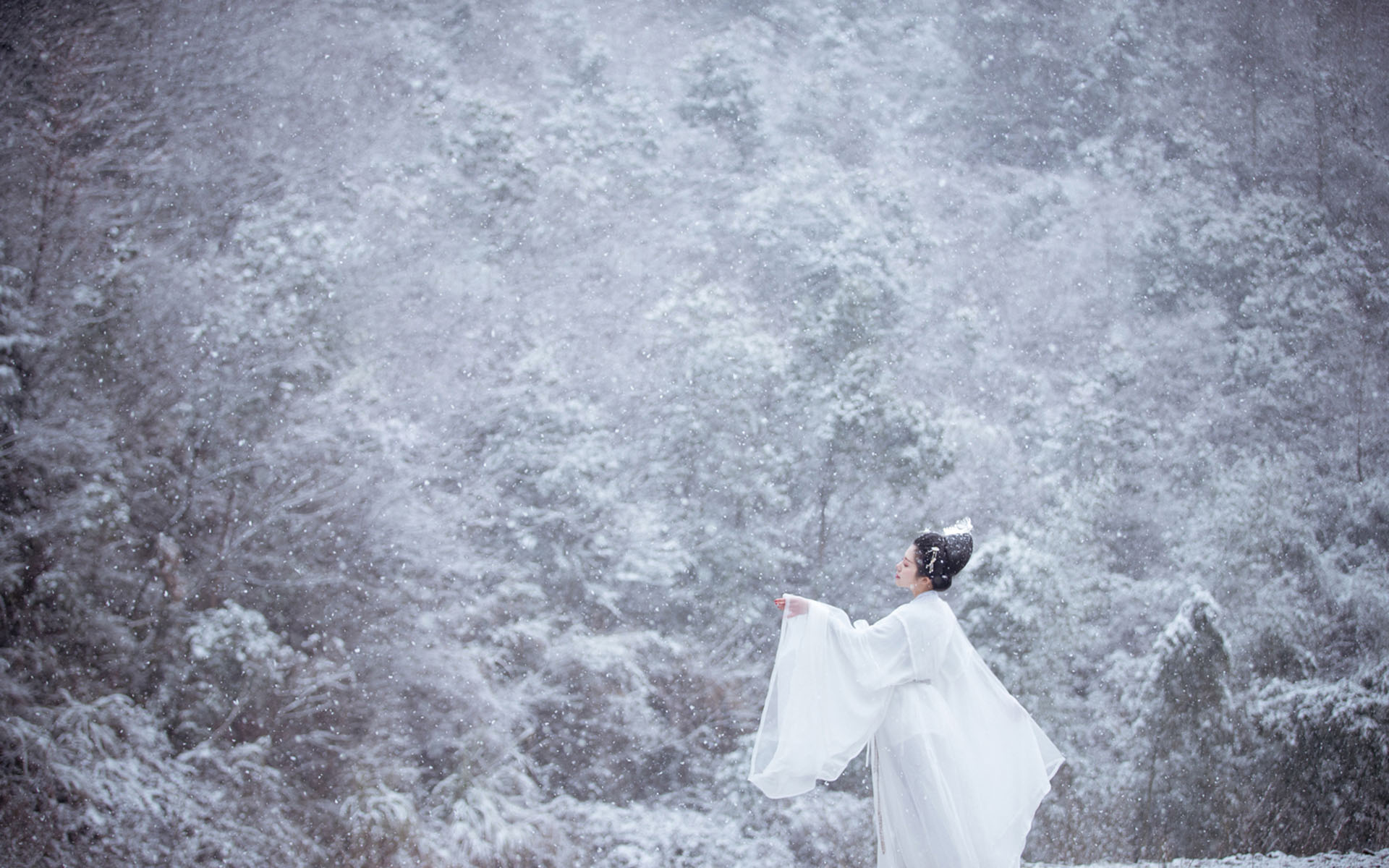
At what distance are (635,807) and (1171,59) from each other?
3.96 meters

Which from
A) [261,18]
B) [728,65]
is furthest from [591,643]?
[261,18]

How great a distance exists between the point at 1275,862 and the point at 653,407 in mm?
3124

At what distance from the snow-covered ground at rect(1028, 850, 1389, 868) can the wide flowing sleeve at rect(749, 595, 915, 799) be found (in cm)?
172

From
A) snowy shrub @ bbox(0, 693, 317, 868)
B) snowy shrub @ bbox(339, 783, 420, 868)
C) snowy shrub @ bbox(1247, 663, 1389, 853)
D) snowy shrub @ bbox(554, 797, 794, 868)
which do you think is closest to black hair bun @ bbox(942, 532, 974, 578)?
snowy shrub @ bbox(554, 797, 794, 868)

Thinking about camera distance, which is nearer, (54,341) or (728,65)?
(54,341)

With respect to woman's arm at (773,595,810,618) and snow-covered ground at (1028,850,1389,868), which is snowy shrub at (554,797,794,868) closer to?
snow-covered ground at (1028,850,1389,868)

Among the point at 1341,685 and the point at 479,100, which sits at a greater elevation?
the point at 479,100

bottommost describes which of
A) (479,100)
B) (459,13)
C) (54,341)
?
(54,341)

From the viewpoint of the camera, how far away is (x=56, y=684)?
10.3 ft

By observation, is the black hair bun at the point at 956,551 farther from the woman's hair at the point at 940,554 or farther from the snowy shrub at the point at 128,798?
the snowy shrub at the point at 128,798

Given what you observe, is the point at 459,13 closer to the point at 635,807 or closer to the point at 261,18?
the point at 261,18

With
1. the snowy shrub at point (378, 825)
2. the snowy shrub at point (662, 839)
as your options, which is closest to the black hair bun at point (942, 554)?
the snowy shrub at point (662, 839)

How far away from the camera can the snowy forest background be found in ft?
Result: 10.6

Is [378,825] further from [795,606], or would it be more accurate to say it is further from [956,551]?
[956,551]
